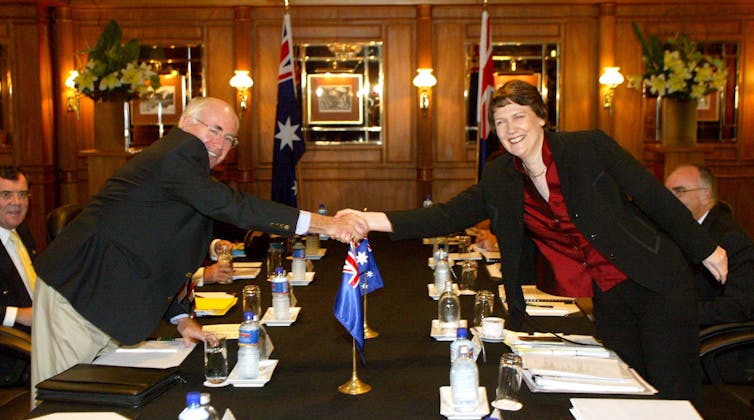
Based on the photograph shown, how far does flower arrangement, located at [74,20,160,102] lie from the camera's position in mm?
7258

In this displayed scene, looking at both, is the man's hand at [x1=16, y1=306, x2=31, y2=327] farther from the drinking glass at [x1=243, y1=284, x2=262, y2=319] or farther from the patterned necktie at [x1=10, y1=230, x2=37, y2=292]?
the drinking glass at [x1=243, y1=284, x2=262, y2=319]

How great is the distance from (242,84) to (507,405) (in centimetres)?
811

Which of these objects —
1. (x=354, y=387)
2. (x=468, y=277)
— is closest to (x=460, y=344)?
(x=354, y=387)

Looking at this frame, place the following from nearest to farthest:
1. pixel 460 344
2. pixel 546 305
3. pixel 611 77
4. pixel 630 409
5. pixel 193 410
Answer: pixel 193 410, pixel 630 409, pixel 460 344, pixel 546 305, pixel 611 77

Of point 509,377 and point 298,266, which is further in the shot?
point 298,266

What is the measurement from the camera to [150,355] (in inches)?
112

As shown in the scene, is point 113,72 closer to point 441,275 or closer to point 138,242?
point 441,275

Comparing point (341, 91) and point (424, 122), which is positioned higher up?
point (341, 91)

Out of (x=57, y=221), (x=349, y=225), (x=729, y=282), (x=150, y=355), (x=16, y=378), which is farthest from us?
(x=57, y=221)

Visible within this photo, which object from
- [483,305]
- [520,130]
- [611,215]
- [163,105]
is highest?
[163,105]

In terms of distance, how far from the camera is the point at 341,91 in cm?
1035

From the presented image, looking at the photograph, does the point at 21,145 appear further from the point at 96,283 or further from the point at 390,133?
the point at 96,283

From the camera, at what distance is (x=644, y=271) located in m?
2.86

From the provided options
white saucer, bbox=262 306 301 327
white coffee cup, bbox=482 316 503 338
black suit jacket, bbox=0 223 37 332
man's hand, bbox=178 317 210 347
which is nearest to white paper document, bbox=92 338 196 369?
man's hand, bbox=178 317 210 347
